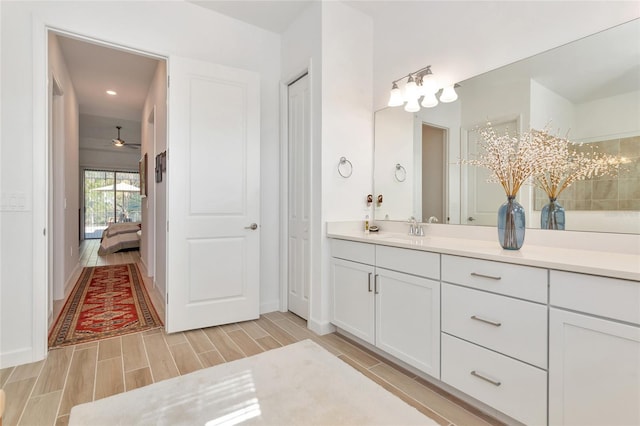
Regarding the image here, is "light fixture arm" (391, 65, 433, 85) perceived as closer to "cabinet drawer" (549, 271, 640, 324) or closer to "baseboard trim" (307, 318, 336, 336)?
"cabinet drawer" (549, 271, 640, 324)

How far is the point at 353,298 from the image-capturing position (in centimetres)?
245

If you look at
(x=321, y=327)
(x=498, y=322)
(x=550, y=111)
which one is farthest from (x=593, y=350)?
(x=321, y=327)

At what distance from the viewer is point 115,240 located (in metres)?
6.92

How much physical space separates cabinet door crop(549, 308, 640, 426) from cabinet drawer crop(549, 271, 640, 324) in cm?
4

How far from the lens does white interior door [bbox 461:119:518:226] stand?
2.10 metres

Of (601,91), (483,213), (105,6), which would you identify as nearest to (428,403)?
(483,213)

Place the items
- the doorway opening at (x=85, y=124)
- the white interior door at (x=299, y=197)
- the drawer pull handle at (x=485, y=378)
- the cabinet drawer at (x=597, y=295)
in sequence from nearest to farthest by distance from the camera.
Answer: the cabinet drawer at (x=597, y=295) → the drawer pull handle at (x=485, y=378) → the white interior door at (x=299, y=197) → the doorway opening at (x=85, y=124)

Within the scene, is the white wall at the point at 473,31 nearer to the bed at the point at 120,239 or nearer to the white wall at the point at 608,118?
the white wall at the point at 608,118

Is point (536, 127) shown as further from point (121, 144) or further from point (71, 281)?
point (121, 144)

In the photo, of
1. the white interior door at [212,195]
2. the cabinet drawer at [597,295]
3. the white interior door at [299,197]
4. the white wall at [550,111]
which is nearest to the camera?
the cabinet drawer at [597,295]

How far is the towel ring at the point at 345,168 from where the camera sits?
2.81 meters

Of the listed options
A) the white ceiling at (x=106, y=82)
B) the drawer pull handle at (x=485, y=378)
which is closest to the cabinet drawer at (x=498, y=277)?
the drawer pull handle at (x=485, y=378)

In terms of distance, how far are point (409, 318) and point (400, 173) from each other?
1308 millimetres

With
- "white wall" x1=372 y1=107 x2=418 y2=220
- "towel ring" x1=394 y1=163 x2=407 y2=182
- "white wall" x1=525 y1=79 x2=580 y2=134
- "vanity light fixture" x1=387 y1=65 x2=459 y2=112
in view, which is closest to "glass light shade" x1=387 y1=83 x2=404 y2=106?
"vanity light fixture" x1=387 y1=65 x2=459 y2=112
